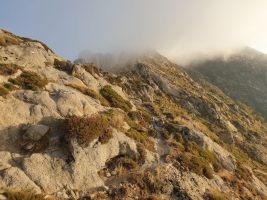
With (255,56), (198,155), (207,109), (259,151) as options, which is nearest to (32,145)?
(198,155)

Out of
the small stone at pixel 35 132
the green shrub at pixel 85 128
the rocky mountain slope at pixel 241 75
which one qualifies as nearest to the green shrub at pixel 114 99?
the green shrub at pixel 85 128

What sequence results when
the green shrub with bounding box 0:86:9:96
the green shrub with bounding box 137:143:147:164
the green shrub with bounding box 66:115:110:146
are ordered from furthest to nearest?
the green shrub with bounding box 137:143:147:164
the green shrub with bounding box 0:86:9:96
the green shrub with bounding box 66:115:110:146

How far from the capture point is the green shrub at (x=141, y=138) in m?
32.9

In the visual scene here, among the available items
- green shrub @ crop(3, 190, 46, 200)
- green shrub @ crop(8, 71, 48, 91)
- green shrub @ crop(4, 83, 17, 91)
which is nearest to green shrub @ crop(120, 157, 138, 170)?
green shrub @ crop(3, 190, 46, 200)

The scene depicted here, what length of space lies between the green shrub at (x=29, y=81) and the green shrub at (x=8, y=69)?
80 centimetres

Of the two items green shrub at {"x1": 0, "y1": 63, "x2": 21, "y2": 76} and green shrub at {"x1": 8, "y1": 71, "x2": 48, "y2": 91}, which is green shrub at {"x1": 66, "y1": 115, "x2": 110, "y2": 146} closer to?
green shrub at {"x1": 8, "y1": 71, "x2": 48, "y2": 91}

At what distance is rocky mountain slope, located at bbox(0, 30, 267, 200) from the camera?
2466 cm

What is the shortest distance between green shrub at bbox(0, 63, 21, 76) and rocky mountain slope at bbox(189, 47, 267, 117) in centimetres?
9622

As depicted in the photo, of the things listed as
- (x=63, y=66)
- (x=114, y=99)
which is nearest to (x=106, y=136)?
(x=114, y=99)

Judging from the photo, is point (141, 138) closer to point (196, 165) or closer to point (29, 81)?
point (196, 165)

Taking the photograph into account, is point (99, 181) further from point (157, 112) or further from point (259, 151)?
point (259, 151)

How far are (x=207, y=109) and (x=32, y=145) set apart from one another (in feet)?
176

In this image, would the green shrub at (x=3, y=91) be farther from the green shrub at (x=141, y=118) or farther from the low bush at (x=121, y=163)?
the green shrub at (x=141, y=118)

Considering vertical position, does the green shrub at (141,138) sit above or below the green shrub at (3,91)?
below
